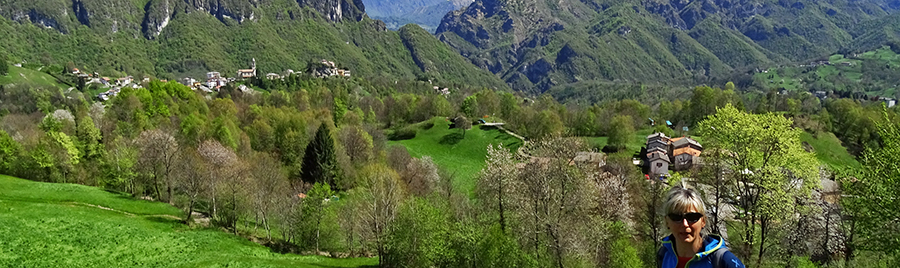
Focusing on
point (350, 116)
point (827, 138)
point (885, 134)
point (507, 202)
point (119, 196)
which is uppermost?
point (827, 138)

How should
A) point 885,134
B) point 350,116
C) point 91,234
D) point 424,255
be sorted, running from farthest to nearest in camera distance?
point 350,116
point 424,255
point 91,234
point 885,134

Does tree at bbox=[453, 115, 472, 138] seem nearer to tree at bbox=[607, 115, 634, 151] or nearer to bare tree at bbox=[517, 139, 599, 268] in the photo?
tree at bbox=[607, 115, 634, 151]

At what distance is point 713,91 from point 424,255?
119 meters

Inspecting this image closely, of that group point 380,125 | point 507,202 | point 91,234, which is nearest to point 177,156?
point 91,234

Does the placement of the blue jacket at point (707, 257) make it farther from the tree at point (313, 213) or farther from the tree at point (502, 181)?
the tree at point (313, 213)

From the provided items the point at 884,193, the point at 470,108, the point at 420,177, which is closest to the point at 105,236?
the point at 884,193

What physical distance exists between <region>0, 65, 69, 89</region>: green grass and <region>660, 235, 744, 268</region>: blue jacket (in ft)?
728

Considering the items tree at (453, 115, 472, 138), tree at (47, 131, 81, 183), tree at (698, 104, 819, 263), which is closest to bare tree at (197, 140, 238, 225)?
tree at (47, 131, 81, 183)

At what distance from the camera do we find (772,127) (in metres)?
24.4

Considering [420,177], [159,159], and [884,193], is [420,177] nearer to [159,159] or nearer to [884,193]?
[159,159]

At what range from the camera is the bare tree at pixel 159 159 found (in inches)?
1860

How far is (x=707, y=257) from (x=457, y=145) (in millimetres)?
92209

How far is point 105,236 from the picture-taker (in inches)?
1122

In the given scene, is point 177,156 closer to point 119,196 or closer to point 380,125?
point 119,196
